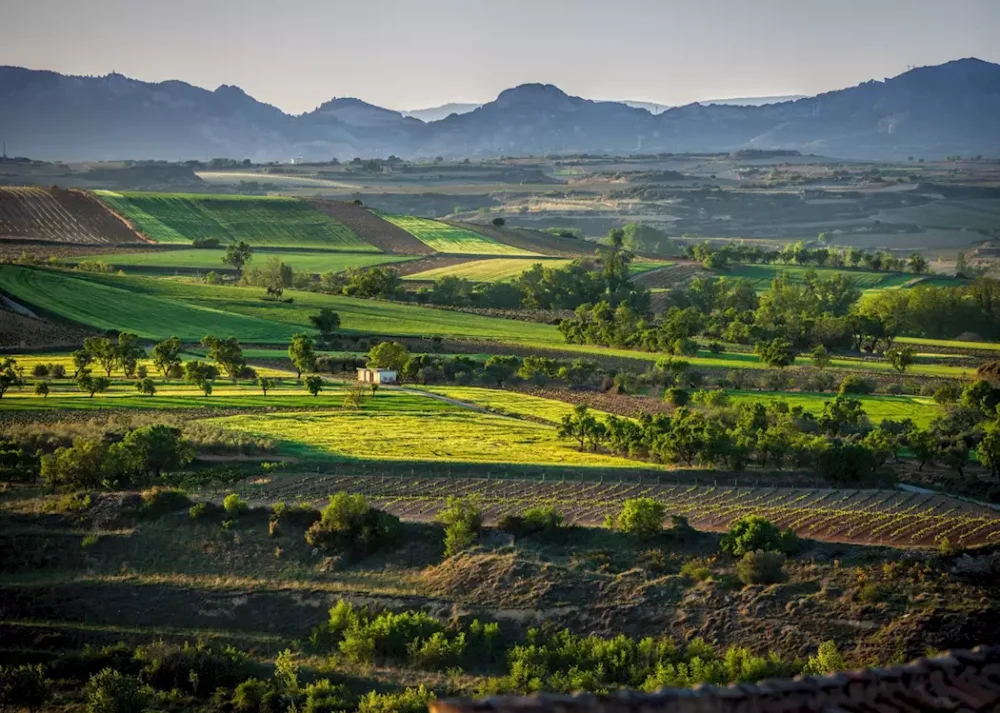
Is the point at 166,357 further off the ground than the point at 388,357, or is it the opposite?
the point at 166,357

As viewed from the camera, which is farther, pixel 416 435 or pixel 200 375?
pixel 200 375

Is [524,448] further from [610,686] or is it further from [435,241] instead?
[435,241]

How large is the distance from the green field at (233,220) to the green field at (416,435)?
8119cm

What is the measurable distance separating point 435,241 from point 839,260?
44.2 m

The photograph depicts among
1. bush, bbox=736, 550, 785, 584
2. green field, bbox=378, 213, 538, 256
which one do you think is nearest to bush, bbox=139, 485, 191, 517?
bush, bbox=736, 550, 785, 584

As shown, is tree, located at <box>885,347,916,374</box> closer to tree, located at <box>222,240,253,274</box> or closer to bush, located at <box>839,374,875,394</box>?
bush, located at <box>839,374,875,394</box>

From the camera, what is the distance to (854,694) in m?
7.11

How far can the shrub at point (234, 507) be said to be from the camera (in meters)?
36.7

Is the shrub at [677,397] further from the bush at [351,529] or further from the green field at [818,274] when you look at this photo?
the green field at [818,274]

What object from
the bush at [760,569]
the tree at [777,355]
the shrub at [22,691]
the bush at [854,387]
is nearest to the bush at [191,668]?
the shrub at [22,691]

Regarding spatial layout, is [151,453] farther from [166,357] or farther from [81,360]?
[166,357]

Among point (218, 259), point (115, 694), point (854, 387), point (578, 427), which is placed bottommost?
point (854, 387)

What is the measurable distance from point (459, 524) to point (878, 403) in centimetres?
3504

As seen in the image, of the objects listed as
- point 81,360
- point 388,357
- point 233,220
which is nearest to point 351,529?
point 81,360
